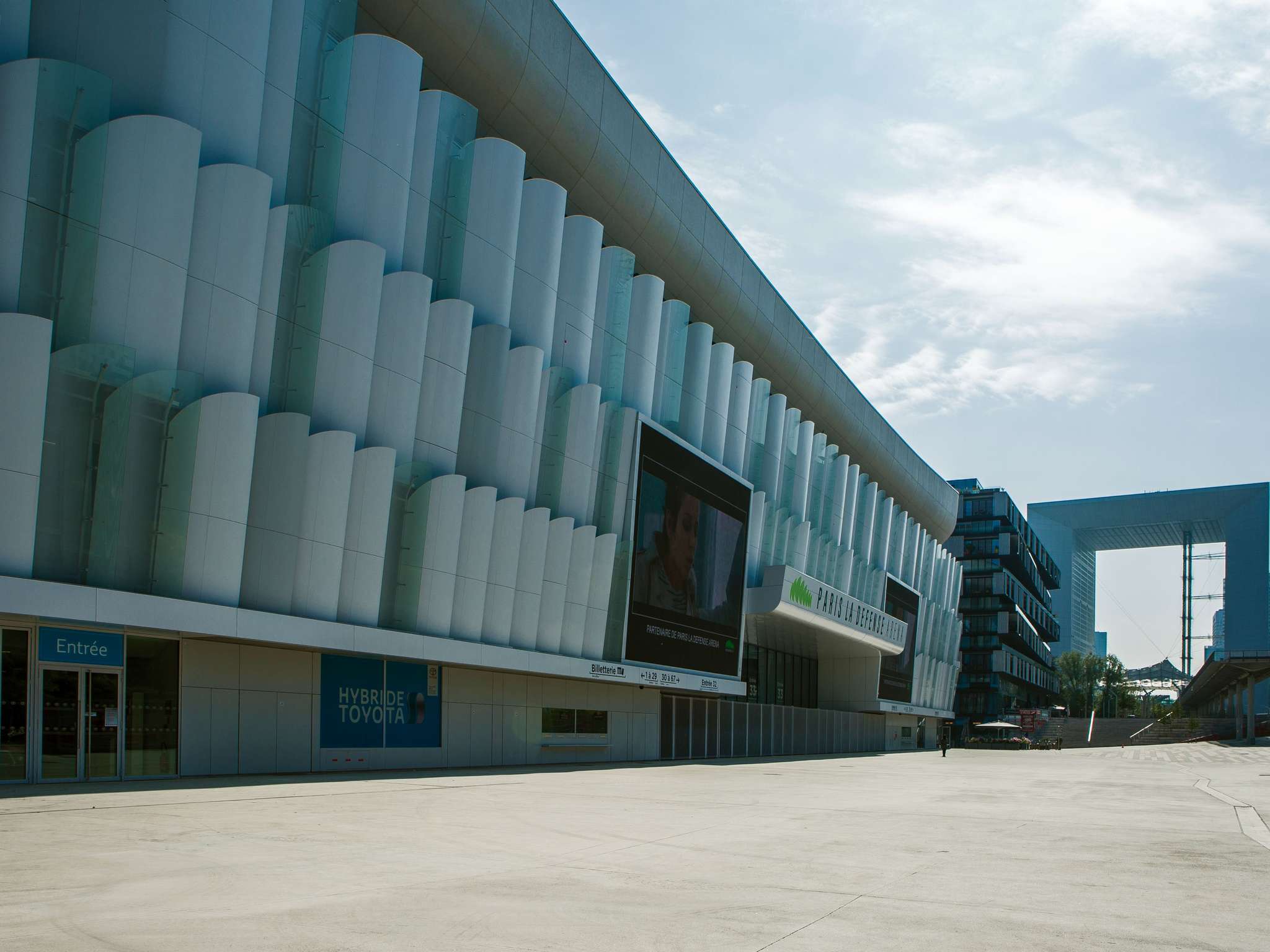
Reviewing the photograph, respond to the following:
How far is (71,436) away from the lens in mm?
18734

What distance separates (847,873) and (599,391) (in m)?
23.0

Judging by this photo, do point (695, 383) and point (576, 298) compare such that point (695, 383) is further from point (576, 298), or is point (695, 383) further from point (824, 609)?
point (824, 609)

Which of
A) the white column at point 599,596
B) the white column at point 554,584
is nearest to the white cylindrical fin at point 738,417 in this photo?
the white column at point 599,596

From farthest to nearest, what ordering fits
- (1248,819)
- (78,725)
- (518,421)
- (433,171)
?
(518,421)
(433,171)
(78,725)
(1248,819)

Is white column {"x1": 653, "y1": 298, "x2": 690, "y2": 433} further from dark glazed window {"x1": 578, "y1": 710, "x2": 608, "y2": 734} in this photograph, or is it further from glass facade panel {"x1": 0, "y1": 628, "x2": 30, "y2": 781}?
glass facade panel {"x1": 0, "y1": 628, "x2": 30, "y2": 781}

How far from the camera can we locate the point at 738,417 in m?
44.2

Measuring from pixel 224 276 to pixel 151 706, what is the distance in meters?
8.12

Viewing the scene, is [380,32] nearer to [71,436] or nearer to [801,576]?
[71,436]

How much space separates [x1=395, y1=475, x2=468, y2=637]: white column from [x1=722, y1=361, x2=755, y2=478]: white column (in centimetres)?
1898

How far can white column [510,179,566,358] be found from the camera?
30094 mm

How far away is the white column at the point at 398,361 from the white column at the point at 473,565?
263 centimetres

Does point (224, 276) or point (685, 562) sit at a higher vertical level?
point (224, 276)

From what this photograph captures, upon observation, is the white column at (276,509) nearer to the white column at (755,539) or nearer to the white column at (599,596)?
the white column at (599,596)

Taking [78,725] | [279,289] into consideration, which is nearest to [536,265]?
[279,289]
